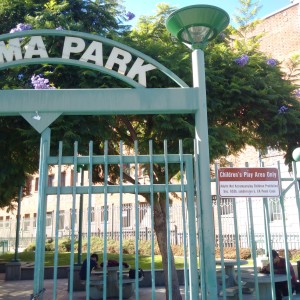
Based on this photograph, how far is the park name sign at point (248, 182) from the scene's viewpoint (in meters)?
4.65

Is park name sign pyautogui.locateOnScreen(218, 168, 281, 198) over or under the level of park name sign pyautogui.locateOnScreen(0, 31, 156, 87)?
under

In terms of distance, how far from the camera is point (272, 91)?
8469 millimetres

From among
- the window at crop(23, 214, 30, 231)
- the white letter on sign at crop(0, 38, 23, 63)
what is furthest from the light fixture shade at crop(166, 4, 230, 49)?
the window at crop(23, 214, 30, 231)

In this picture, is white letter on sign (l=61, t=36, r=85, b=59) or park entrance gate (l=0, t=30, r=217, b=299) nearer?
park entrance gate (l=0, t=30, r=217, b=299)

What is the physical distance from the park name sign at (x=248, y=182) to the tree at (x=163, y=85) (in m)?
2.90

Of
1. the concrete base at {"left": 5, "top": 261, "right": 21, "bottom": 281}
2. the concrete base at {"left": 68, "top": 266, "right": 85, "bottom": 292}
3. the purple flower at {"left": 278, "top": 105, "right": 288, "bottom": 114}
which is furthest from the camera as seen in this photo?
the concrete base at {"left": 5, "top": 261, "right": 21, "bottom": 281}

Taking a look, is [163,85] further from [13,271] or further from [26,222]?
[26,222]

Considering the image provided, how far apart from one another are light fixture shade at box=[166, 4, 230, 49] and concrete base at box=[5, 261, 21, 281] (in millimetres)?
13390

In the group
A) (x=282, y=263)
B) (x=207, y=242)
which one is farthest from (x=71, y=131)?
(x=282, y=263)

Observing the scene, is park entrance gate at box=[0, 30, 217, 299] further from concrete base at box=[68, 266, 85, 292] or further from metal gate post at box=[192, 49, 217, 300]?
concrete base at box=[68, 266, 85, 292]

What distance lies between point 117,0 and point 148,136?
12.1 feet

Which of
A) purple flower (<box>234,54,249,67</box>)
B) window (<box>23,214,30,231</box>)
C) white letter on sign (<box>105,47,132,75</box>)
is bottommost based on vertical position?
window (<box>23,214,30,231</box>)

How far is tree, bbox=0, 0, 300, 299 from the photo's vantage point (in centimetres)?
749

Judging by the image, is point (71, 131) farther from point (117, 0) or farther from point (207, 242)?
point (117, 0)
